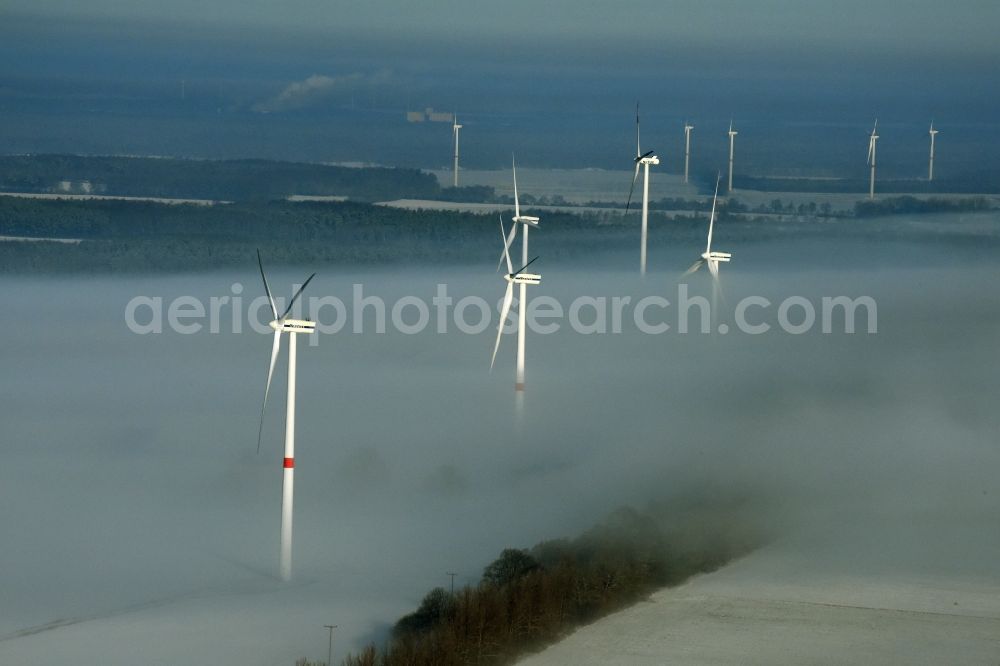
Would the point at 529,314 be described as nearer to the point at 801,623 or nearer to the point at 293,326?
the point at 293,326

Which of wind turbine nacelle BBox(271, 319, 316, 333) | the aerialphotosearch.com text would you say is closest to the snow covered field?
wind turbine nacelle BBox(271, 319, 316, 333)

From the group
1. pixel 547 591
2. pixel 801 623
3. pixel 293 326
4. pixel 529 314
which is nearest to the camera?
pixel 801 623

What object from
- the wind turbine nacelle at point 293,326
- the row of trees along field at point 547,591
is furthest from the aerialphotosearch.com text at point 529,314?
the wind turbine nacelle at point 293,326

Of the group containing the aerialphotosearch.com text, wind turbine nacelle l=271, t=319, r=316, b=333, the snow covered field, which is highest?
the aerialphotosearch.com text

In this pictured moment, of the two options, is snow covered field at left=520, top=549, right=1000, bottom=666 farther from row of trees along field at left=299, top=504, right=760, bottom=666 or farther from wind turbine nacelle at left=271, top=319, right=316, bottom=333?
wind turbine nacelle at left=271, top=319, right=316, bottom=333

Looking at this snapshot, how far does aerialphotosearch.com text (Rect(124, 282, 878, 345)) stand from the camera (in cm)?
12962

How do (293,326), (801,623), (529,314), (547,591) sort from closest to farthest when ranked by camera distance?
(801,623), (547,591), (293,326), (529,314)

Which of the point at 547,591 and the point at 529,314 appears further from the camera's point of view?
the point at 529,314

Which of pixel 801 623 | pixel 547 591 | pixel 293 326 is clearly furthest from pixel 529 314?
pixel 801 623

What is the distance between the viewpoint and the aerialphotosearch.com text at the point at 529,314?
129625mm

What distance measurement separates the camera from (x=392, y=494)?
6662 centimetres

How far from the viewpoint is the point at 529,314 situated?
135 metres

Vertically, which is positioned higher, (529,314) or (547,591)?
(529,314)

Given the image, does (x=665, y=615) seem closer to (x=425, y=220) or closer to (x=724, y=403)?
(x=724, y=403)
